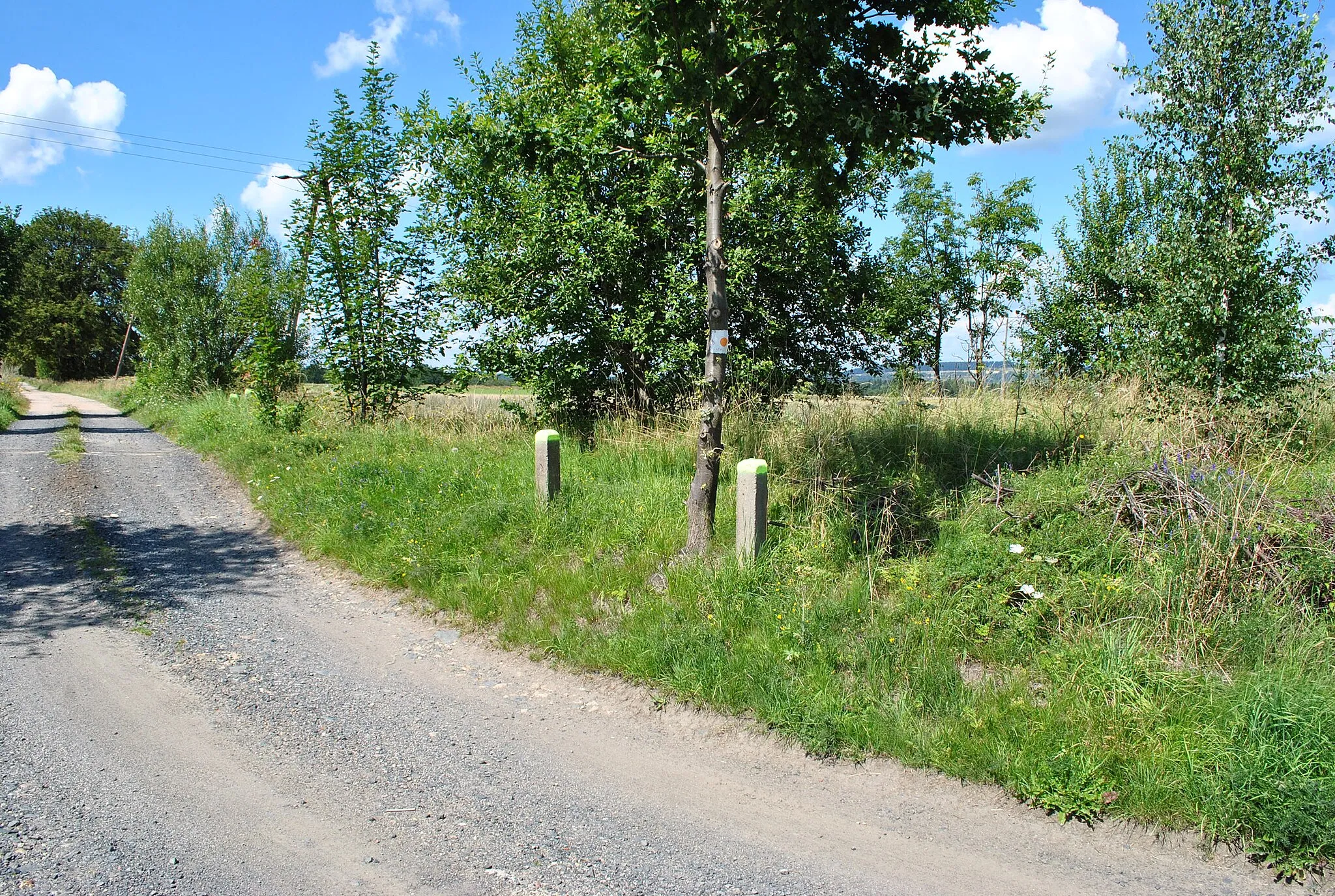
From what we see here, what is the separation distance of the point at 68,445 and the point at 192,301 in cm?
1033

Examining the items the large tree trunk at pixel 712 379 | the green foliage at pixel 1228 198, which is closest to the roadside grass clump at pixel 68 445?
the large tree trunk at pixel 712 379

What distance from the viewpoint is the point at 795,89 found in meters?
5.39

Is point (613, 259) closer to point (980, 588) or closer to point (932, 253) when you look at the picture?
point (980, 588)

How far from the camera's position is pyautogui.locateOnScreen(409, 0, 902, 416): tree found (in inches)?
392

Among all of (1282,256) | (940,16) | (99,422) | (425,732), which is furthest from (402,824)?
(99,422)

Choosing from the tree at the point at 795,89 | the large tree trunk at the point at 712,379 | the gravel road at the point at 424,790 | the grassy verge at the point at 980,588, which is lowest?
the gravel road at the point at 424,790

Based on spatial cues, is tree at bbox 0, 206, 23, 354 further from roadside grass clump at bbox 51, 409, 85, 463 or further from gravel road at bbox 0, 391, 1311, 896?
gravel road at bbox 0, 391, 1311, 896

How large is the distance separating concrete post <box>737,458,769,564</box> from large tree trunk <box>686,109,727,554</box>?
381 mm

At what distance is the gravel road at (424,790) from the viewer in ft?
10.3

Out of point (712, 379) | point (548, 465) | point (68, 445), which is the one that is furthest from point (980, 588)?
point (68, 445)

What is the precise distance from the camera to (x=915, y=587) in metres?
5.16

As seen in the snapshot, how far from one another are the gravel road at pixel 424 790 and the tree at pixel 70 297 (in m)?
65.9

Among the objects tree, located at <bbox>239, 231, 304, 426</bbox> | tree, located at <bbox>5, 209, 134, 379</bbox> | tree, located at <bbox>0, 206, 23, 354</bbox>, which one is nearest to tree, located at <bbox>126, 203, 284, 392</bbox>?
tree, located at <bbox>0, 206, 23, 354</bbox>

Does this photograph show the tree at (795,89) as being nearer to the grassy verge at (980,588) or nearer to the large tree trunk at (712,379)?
the large tree trunk at (712,379)
